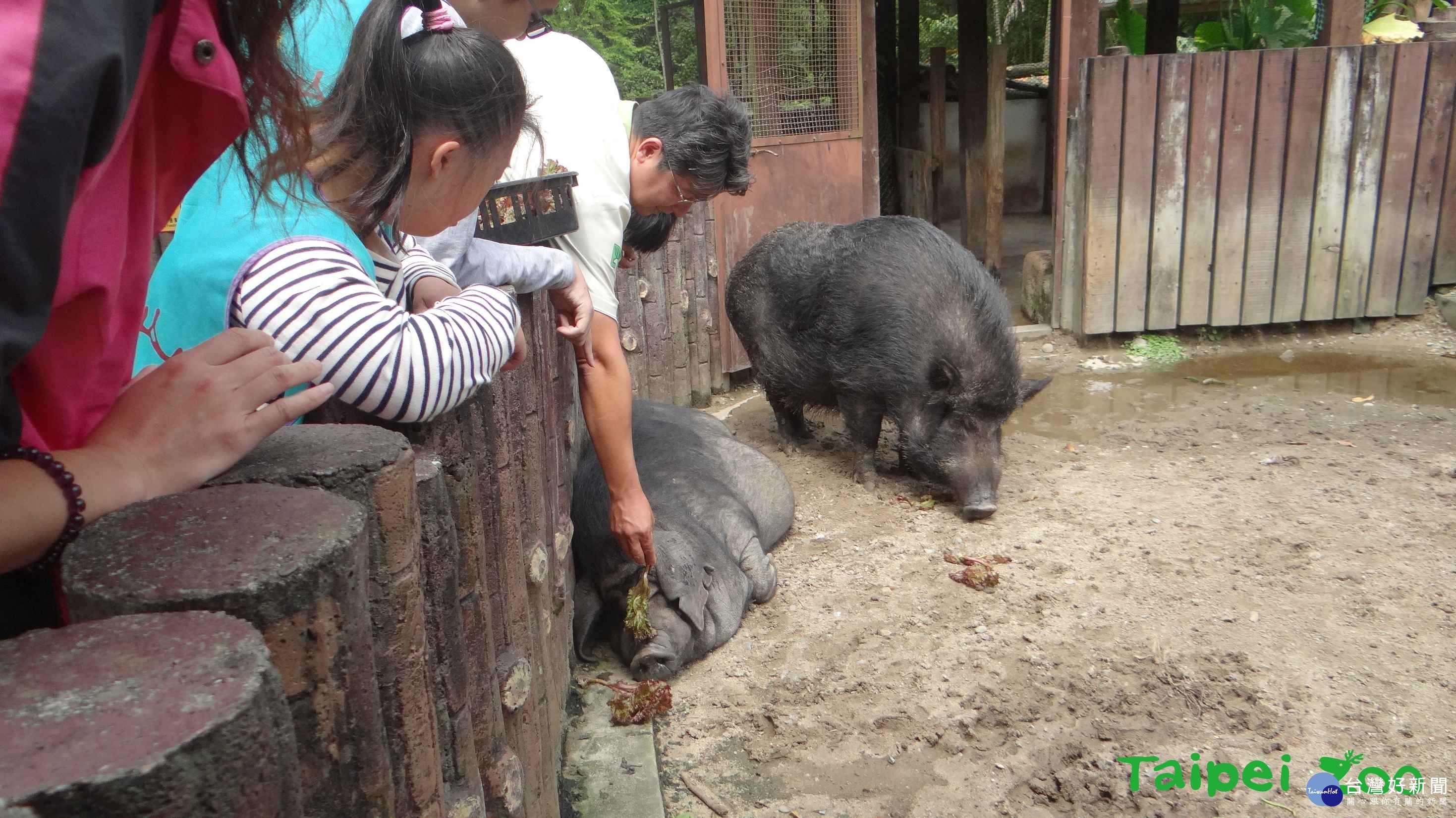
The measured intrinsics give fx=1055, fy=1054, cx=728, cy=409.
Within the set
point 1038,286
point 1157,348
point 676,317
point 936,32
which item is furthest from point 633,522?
point 936,32

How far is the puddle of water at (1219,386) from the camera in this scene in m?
5.82

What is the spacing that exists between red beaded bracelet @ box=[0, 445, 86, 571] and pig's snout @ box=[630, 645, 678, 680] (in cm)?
248

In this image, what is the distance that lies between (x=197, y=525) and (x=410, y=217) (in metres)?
0.99

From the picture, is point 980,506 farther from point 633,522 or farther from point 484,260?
point 484,260

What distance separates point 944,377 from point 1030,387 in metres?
0.60

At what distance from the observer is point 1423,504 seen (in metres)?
4.36

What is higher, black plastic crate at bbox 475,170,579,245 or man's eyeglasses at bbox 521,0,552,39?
man's eyeglasses at bbox 521,0,552,39

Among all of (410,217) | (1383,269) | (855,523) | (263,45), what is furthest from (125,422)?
(1383,269)

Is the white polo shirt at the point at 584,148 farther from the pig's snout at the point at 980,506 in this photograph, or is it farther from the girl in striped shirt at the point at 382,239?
the pig's snout at the point at 980,506

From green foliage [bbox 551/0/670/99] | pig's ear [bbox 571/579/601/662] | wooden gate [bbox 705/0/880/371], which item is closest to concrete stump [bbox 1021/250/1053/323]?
wooden gate [bbox 705/0/880/371]

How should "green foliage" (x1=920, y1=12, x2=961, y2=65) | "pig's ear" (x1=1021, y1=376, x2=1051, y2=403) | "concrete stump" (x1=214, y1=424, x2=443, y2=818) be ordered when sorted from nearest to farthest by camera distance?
1. "concrete stump" (x1=214, y1=424, x2=443, y2=818)
2. "pig's ear" (x1=1021, y1=376, x2=1051, y2=403)
3. "green foliage" (x1=920, y1=12, x2=961, y2=65)

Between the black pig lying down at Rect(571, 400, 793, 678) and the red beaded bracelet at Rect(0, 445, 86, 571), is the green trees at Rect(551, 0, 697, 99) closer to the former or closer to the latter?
the black pig lying down at Rect(571, 400, 793, 678)

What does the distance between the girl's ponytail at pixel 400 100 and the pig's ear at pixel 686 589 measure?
6.24ft

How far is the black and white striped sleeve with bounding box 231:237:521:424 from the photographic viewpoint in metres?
1.42
